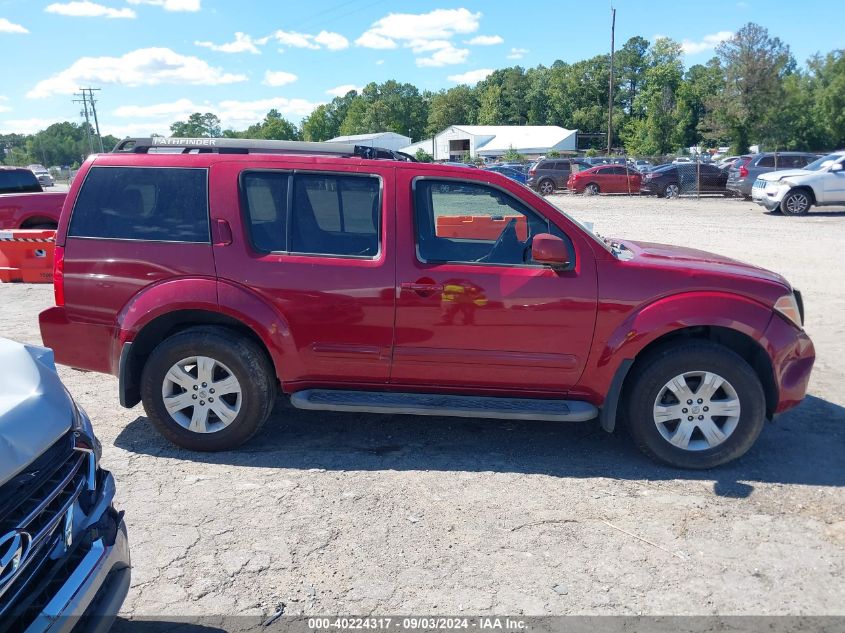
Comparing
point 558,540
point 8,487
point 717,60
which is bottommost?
point 558,540

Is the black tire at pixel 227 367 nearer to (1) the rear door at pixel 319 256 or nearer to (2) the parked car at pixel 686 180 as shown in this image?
(1) the rear door at pixel 319 256

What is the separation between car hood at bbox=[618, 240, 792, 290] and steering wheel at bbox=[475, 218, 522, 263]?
2.68 ft

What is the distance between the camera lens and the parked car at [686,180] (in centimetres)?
2836

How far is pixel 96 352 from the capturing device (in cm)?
462

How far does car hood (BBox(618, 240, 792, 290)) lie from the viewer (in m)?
4.39

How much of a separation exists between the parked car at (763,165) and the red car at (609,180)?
5.40m

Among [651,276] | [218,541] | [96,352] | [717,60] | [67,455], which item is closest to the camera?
[67,455]

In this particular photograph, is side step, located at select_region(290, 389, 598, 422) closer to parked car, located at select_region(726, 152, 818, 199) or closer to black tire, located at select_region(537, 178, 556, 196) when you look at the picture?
parked car, located at select_region(726, 152, 818, 199)

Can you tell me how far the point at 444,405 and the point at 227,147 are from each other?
2518mm

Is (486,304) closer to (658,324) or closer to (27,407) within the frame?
(658,324)

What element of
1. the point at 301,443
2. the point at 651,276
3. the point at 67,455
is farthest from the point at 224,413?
the point at 651,276

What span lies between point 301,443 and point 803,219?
60.5 feet

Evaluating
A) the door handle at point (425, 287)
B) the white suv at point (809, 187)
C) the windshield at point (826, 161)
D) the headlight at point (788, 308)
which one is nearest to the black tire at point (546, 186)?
the white suv at point (809, 187)

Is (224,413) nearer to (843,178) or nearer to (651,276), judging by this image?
(651,276)
